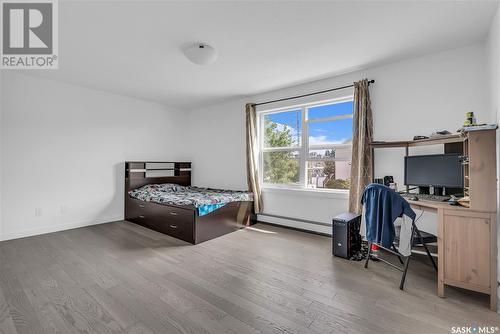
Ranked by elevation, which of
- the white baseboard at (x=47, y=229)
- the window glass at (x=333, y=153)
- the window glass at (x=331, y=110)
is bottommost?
the white baseboard at (x=47, y=229)

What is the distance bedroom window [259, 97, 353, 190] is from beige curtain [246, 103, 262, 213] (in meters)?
0.20

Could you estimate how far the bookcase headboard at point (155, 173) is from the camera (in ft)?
15.0

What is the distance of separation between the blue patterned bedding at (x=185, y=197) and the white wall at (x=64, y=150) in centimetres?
66

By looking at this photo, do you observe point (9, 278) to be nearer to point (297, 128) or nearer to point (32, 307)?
point (32, 307)

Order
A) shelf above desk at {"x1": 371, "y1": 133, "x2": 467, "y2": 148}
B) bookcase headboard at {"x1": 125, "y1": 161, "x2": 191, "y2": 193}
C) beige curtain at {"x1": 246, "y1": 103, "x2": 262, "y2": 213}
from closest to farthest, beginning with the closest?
shelf above desk at {"x1": 371, "y1": 133, "x2": 467, "y2": 148}, beige curtain at {"x1": 246, "y1": 103, "x2": 262, "y2": 213}, bookcase headboard at {"x1": 125, "y1": 161, "x2": 191, "y2": 193}

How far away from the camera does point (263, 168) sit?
4473mm

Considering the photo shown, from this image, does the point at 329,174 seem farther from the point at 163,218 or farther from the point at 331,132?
the point at 163,218

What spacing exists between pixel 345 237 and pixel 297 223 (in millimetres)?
1230

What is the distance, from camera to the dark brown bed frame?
3301 millimetres

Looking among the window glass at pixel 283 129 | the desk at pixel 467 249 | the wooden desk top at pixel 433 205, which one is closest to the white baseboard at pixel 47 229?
the window glass at pixel 283 129

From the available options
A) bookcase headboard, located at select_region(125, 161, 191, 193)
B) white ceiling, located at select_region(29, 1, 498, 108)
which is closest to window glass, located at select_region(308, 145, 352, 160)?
white ceiling, located at select_region(29, 1, 498, 108)

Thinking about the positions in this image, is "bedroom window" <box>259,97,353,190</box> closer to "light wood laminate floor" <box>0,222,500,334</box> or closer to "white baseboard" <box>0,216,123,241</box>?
"light wood laminate floor" <box>0,222,500,334</box>

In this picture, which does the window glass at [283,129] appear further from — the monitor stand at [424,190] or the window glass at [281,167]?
the monitor stand at [424,190]

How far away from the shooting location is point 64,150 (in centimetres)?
385
